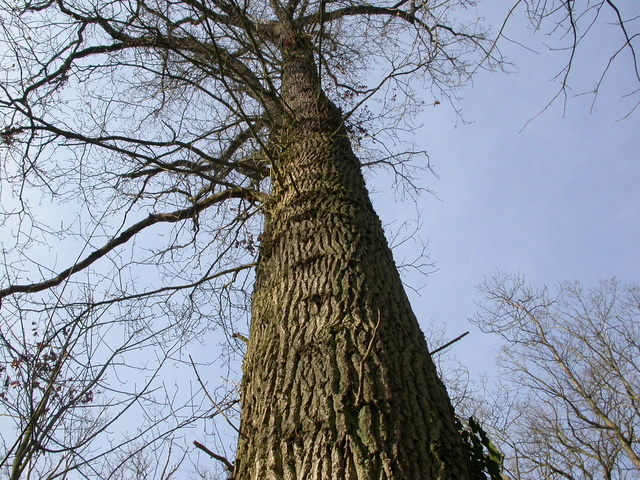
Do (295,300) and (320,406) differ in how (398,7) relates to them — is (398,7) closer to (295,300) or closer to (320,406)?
(295,300)

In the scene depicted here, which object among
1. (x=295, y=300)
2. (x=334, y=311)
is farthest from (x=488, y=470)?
(x=295, y=300)

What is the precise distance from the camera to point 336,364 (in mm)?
1473

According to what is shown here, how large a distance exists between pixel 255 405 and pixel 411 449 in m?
0.59

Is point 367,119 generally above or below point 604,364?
above

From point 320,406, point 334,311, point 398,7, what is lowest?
point 320,406

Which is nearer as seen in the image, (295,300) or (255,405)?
(255,405)

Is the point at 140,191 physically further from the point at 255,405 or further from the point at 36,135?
the point at 255,405

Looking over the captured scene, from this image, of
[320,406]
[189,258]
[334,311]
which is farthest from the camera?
[189,258]

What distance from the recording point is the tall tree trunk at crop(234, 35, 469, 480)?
125cm

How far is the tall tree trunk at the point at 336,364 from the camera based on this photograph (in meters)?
1.25

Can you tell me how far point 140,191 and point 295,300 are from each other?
104 inches

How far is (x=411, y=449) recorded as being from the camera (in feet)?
4.10

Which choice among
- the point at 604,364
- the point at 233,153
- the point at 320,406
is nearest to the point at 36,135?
the point at 233,153

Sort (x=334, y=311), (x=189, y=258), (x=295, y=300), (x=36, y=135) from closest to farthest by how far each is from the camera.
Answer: (x=334, y=311)
(x=295, y=300)
(x=36, y=135)
(x=189, y=258)
